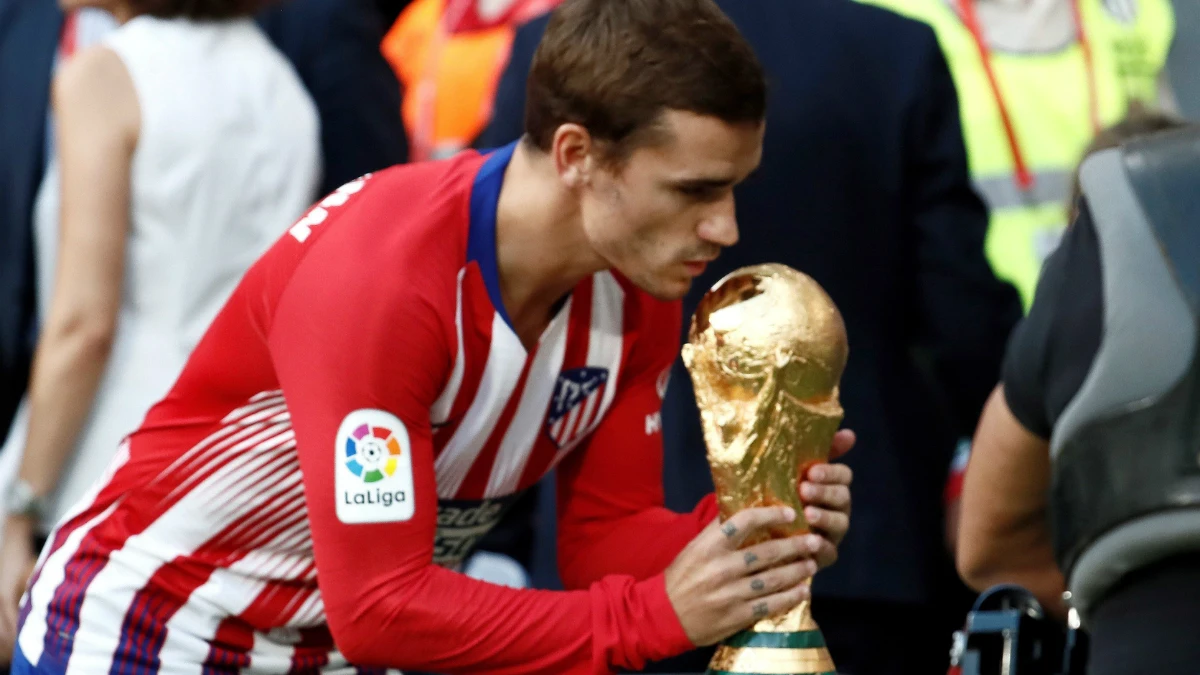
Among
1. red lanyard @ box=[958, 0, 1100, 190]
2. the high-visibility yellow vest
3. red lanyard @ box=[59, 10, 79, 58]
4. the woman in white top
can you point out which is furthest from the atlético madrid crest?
red lanyard @ box=[59, 10, 79, 58]

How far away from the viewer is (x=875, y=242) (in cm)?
245

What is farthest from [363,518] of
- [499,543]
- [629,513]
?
[499,543]

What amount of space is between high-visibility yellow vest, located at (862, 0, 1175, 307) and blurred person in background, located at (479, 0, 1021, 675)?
0.77 ft

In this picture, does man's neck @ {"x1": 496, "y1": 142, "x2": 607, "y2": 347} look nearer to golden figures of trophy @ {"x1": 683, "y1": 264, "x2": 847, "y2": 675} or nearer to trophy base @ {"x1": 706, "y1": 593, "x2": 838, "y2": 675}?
golden figures of trophy @ {"x1": 683, "y1": 264, "x2": 847, "y2": 675}

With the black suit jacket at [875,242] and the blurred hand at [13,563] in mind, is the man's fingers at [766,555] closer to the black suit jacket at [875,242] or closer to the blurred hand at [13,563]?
the black suit jacket at [875,242]

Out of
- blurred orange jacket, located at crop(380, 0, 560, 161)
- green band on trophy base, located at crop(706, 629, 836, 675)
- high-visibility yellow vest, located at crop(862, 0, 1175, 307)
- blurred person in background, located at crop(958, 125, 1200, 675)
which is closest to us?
blurred person in background, located at crop(958, 125, 1200, 675)

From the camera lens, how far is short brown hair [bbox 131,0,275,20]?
8.14ft

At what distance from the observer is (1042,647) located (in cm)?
166

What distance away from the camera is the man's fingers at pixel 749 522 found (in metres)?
1.58

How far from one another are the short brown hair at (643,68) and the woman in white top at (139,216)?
92 cm

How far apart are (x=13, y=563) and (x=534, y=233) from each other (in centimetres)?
109

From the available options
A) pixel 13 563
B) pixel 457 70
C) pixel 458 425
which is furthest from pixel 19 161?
pixel 458 425

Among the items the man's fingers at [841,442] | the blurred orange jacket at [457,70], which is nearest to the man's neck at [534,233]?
the man's fingers at [841,442]

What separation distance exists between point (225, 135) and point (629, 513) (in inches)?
35.6
